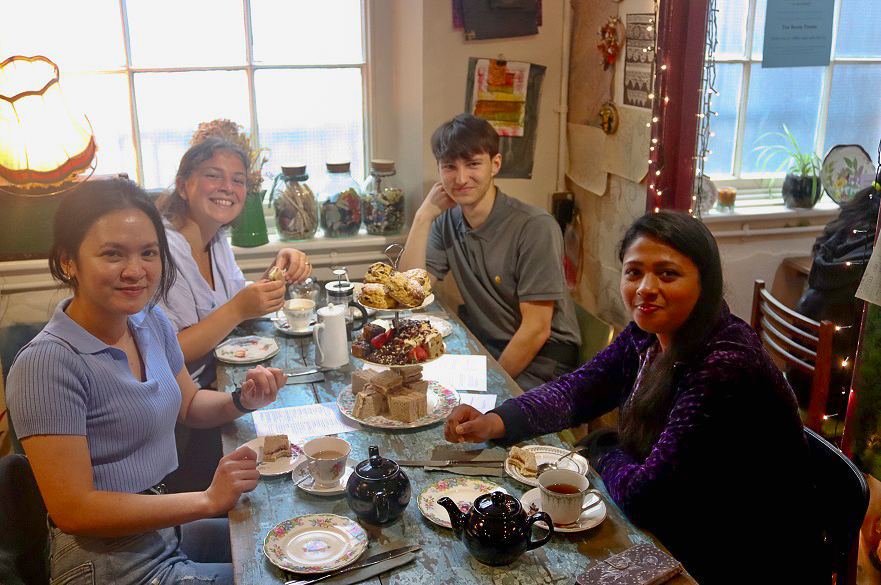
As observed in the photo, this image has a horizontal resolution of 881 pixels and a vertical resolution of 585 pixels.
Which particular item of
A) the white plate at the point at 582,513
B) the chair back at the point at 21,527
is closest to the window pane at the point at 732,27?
the white plate at the point at 582,513

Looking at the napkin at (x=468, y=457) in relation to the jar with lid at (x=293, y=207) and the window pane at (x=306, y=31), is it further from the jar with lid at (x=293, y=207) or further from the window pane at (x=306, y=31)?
the window pane at (x=306, y=31)

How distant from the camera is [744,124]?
11.3 feet

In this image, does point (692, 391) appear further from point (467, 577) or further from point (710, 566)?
point (467, 577)

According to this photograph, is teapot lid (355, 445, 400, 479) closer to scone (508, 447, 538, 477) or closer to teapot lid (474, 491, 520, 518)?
teapot lid (474, 491, 520, 518)

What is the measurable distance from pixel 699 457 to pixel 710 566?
Result: 0.80 ft

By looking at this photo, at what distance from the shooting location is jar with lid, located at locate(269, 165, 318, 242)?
322cm

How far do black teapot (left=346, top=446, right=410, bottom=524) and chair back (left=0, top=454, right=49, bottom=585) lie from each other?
60cm

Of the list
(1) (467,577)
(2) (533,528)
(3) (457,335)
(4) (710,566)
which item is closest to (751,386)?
(4) (710,566)

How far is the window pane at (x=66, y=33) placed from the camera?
299 centimetres

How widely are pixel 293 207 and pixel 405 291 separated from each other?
1451mm

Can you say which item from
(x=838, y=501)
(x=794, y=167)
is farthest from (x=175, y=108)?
(x=838, y=501)

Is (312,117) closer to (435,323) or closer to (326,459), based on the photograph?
(435,323)

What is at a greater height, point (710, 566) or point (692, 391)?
point (692, 391)

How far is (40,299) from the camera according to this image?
9.53 feet
